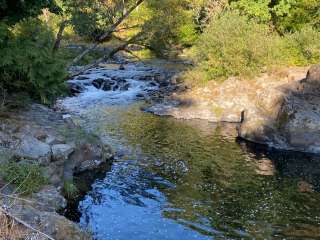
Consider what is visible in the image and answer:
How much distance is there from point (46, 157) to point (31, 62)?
4.09 m

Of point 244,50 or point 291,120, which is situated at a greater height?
point 244,50

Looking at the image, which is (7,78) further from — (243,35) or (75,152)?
(243,35)

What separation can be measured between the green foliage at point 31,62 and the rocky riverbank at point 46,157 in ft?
4.79

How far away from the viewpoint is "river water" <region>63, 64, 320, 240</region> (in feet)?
57.8

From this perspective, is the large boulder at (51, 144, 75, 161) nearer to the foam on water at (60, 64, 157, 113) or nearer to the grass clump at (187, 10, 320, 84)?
the foam on water at (60, 64, 157, 113)

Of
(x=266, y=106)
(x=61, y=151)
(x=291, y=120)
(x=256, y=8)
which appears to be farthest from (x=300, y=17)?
(x=61, y=151)

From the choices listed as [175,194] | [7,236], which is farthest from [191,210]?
[7,236]

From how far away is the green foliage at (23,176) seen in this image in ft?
53.4

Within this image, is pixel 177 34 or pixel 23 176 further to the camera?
pixel 177 34

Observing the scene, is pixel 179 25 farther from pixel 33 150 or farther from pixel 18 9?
pixel 33 150

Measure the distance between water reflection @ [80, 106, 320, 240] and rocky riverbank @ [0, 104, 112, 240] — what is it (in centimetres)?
139

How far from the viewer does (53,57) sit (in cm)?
2142

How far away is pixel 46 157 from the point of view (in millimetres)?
19516

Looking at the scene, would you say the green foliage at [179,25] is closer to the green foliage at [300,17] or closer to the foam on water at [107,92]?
the foam on water at [107,92]
